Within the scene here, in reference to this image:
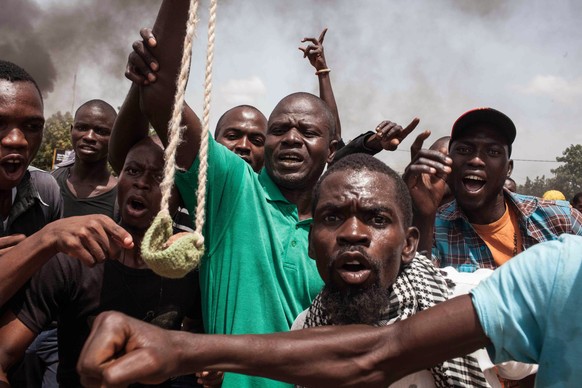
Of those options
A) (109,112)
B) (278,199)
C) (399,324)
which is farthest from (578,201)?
(399,324)

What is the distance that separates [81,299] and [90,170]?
2.87 m

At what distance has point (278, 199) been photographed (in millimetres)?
2934

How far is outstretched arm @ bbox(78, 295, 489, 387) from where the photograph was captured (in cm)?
139

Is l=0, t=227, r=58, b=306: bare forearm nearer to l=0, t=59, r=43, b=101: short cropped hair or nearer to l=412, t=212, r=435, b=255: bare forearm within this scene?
Result: l=0, t=59, r=43, b=101: short cropped hair

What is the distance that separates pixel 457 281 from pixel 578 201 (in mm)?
9341

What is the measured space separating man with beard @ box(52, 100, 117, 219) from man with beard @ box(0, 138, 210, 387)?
192 cm

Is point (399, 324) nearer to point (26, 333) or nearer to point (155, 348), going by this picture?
point (155, 348)

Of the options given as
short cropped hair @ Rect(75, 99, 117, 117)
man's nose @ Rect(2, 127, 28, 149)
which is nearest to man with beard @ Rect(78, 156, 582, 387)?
man's nose @ Rect(2, 127, 28, 149)

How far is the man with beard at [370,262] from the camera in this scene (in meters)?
2.06

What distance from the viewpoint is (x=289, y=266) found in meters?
2.60

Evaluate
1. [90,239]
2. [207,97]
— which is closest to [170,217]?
[207,97]

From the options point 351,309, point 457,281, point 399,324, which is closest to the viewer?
point 399,324

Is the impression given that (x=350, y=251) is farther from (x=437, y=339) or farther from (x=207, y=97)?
(x=207, y=97)

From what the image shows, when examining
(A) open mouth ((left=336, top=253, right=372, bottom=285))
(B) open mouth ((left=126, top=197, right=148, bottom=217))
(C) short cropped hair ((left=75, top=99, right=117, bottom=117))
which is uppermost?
(C) short cropped hair ((left=75, top=99, right=117, bottom=117))
